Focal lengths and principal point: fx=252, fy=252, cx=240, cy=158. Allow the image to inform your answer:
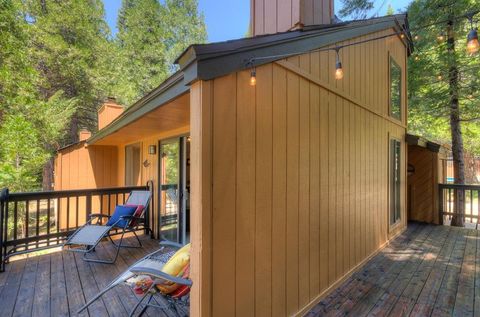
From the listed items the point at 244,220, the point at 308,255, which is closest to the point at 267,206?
the point at 244,220

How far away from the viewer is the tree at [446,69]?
6.36 metres

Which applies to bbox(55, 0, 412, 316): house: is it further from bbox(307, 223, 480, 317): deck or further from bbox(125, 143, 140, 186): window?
bbox(125, 143, 140, 186): window

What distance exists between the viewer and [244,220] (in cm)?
198

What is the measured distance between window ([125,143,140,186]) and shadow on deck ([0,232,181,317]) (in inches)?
102

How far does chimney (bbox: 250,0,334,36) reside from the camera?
2.95 metres

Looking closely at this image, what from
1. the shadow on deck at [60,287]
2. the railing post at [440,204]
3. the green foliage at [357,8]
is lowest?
the shadow on deck at [60,287]

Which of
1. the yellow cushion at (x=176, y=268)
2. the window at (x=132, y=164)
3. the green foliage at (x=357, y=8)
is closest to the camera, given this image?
the yellow cushion at (x=176, y=268)

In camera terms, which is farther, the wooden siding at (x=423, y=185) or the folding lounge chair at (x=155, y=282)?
the wooden siding at (x=423, y=185)

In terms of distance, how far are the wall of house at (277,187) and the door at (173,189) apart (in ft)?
7.28

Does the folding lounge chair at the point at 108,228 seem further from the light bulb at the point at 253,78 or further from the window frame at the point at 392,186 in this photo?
the window frame at the point at 392,186

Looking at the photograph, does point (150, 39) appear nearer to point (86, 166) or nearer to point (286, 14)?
point (86, 166)

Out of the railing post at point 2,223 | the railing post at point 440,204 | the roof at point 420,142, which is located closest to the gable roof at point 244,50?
the railing post at point 2,223

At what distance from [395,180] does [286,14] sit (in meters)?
4.26

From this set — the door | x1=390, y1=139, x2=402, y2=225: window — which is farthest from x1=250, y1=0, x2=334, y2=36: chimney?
x1=390, y1=139, x2=402, y2=225: window
